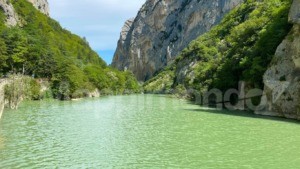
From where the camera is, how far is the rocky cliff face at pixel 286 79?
1656 inches

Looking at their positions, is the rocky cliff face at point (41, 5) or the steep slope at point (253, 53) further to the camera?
the rocky cliff face at point (41, 5)

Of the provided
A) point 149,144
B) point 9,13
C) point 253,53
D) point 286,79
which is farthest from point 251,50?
A: point 9,13

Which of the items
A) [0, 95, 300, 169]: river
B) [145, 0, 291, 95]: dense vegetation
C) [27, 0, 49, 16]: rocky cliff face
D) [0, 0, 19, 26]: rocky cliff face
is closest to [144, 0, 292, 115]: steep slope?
[145, 0, 291, 95]: dense vegetation

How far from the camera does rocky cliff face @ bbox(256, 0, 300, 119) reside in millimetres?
42062

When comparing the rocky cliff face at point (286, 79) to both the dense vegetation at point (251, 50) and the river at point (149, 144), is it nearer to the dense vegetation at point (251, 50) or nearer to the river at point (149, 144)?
the river at point (149, 144)

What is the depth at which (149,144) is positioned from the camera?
26.0 meters

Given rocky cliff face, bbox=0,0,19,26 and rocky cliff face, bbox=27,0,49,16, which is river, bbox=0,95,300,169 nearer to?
rocky cliff face, bbox=0,0,19,26

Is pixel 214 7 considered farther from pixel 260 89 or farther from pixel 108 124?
pixel 108 124

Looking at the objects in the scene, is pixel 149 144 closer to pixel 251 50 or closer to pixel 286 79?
pixel 286 79

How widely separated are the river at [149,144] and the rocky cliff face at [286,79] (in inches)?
188

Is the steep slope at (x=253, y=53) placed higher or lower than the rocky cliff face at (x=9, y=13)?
lower

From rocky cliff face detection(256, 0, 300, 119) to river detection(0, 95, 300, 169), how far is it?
15.6 ft

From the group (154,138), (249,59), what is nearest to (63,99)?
(249,59)

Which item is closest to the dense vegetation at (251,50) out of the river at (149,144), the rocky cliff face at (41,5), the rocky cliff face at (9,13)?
the river at (149,144)
